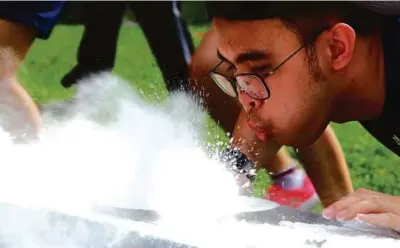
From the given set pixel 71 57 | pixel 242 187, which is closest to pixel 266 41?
pixel 242 187

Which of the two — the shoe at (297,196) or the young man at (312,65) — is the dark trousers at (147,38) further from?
the shoe at (297,196)

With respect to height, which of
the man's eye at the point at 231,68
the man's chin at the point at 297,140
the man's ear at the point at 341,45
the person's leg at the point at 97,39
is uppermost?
the man's ear at the point at 341,45

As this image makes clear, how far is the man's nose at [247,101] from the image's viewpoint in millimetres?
972

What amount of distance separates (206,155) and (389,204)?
27 cm

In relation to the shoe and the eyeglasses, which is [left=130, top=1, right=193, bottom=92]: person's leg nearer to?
the eyeglasses

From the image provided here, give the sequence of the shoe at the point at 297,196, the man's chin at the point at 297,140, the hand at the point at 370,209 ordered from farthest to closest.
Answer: the shoe at the point at 297,196
the man's chin at the point at 297,140
the hand at the point at 370,209

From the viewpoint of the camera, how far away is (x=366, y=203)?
2.96 ft

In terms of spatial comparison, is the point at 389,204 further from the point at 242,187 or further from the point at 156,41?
the point at 156,41

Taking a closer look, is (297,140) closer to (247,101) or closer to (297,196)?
(247,101)

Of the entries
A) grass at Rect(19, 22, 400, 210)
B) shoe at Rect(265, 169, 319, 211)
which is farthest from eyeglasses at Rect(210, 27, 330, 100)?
shoe at Rect(265, 169, 319, 211)

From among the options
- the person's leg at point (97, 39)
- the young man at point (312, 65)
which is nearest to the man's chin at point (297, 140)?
the young man at point (312, 65)

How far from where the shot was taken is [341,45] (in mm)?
925

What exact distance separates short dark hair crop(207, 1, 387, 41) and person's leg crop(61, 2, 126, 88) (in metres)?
0.26

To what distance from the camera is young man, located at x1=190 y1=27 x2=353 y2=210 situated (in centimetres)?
108
